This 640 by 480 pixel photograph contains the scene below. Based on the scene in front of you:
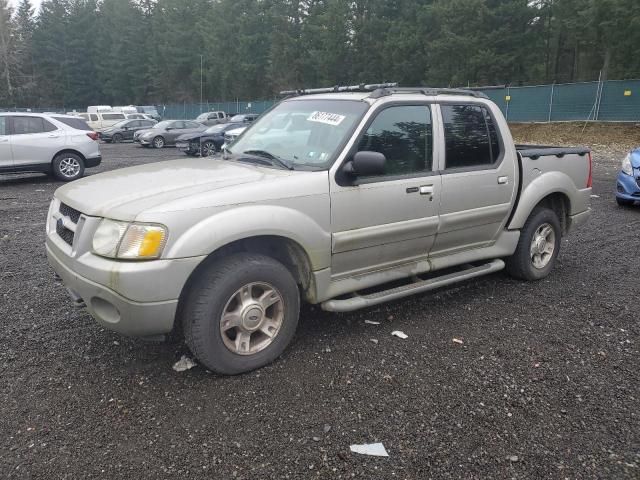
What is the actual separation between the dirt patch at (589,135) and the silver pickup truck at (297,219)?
16187 mm

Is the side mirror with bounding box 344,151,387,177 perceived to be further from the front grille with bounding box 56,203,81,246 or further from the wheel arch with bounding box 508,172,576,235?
the wheel arch with bounding box 508,172,576,235

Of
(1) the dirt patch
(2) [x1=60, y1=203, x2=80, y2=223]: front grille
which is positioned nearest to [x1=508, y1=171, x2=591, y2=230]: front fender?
(2) [x1=60, y1=203, x2=80, y2=223]: front grille

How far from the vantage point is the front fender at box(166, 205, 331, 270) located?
3020 millimetres

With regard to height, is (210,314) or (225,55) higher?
(225,55)

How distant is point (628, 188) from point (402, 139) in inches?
259

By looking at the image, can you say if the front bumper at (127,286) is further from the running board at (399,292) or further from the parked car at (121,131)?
the parked car at (121,131)

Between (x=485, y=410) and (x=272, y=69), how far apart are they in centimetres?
5404

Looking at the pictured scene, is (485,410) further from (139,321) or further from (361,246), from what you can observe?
(139,321)

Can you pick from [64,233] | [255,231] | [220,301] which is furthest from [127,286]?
[64,233]

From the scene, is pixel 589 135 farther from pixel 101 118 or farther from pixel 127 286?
pixel 101 118

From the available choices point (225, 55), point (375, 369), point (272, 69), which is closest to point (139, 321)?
point (375, 369)

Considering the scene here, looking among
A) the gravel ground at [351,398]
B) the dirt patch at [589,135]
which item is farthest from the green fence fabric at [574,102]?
the gravel ground at [351,398]

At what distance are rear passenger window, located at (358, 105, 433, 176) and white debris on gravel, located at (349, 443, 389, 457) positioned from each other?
2.01 m

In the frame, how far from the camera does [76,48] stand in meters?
74.6
